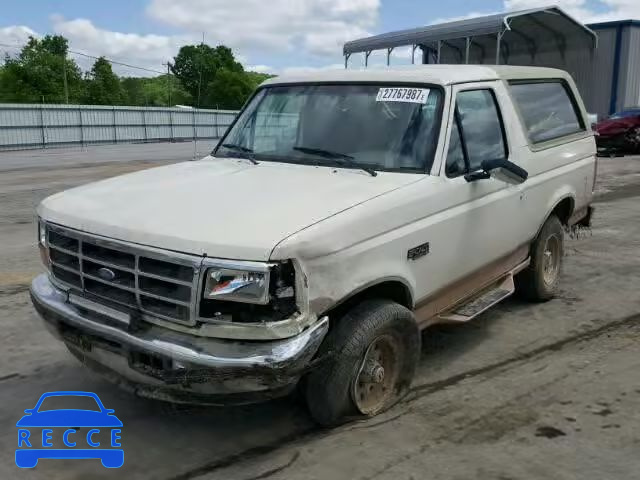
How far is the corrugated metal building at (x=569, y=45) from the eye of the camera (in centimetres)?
2808

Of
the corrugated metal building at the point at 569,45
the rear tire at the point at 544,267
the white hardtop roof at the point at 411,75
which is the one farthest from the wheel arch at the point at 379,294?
the corrugated metal building at the point at 569,45

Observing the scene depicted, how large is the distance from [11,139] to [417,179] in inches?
1193

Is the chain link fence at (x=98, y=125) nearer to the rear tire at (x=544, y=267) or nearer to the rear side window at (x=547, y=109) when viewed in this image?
the rear side window at (x=547, y=109)

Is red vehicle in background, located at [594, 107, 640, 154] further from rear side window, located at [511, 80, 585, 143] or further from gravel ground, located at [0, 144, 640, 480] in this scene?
gravel ground, located at [0, 144, 640, 480]

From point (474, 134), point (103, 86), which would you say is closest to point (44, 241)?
point (474, 134)

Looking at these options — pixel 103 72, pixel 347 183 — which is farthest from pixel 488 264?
pixel 103 72

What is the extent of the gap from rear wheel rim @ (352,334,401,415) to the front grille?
1.04 m

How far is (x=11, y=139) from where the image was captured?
3000cm

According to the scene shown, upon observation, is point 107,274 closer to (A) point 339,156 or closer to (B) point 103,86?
(A) point 339,156

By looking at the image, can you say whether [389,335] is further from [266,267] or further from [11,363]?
[11,363]

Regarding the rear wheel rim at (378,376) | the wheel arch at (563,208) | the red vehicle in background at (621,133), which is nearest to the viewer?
the rear wheel rim at (378,376)

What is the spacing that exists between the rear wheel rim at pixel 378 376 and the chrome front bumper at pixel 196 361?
0.52 m

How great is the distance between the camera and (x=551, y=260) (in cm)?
591

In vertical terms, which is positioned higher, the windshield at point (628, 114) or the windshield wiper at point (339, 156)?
the windshield at point (628, 114)
